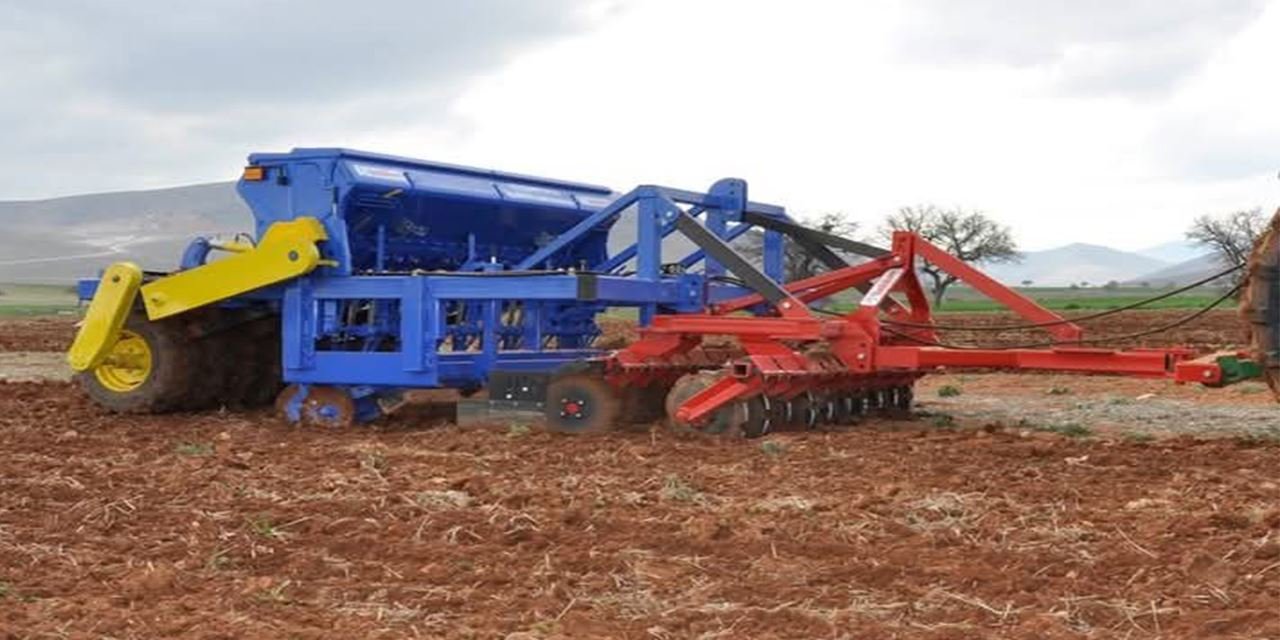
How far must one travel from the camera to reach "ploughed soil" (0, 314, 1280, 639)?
5.23m

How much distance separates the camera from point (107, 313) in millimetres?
12227

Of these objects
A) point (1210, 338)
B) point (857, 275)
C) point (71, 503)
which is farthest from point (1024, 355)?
point (1210, 338)

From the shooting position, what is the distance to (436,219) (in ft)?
42.5

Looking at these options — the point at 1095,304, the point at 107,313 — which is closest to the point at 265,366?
the point at 107,313

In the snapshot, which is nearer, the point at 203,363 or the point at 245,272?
the point at 245,272

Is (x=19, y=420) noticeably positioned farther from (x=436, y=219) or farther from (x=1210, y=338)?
(x=1210, y=338)

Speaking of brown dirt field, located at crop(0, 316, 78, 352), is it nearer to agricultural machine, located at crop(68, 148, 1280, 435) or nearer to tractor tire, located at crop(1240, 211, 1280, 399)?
agricultural machine, located at crop(68, 148, 1280, 435)

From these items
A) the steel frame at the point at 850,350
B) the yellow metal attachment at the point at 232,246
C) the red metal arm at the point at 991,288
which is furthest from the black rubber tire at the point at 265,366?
the red metal arm at the point at 991,288

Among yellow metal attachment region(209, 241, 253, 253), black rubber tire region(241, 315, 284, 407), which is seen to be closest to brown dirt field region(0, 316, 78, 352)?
black rubber tire region(241, 315, 284, 407)

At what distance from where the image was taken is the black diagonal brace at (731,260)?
36.4ft

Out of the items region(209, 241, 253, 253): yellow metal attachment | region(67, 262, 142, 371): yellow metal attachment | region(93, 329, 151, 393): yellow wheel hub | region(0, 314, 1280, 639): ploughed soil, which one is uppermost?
region(209, 241, 253, 253): yellow metal attachment

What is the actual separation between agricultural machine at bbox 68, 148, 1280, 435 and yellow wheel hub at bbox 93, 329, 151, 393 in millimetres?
17

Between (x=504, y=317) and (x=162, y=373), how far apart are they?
10.0 ft

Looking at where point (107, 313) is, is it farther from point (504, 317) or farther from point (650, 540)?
point (650, 540)
